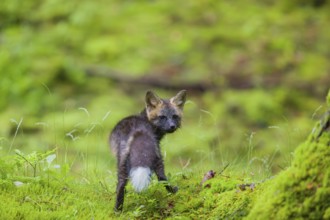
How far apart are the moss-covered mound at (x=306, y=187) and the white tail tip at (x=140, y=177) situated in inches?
43.2

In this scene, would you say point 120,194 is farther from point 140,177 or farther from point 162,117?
point 162,117

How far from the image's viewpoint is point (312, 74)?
14094mm

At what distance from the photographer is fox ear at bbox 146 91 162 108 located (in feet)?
20.9

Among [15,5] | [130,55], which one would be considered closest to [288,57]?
[130,55]

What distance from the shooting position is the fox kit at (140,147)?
4843 mm

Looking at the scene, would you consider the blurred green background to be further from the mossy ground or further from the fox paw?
the fox paw

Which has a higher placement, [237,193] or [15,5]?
[15,5]

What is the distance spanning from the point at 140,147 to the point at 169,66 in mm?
9854

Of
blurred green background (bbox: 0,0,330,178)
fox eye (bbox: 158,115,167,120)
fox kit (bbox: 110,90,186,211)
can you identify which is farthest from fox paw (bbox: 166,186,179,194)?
blurred green background (bbox: 0,0,330,178)

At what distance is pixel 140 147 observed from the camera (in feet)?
16.6

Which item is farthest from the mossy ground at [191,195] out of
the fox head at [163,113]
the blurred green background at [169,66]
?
the blurred green background at [169,66]

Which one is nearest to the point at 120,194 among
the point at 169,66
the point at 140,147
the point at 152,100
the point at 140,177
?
the point at 140,177

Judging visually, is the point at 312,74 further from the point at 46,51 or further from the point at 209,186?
the point at 209,186

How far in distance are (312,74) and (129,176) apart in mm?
10155
